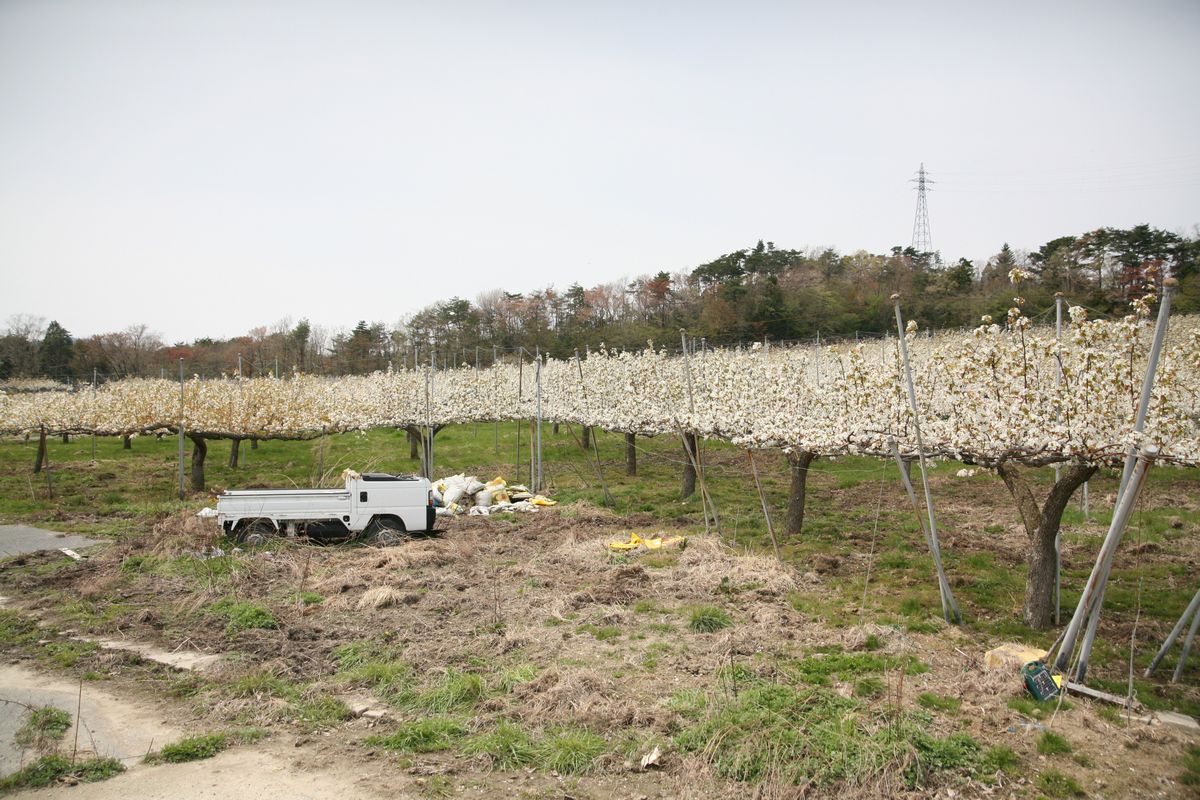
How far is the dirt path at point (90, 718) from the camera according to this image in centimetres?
748

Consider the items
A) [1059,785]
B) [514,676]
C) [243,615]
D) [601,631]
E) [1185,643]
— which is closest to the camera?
[1059,785]

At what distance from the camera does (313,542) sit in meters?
16.4

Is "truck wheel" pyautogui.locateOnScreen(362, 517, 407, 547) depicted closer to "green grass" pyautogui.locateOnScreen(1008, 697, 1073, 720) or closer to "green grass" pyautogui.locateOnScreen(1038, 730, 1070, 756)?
"green grass" pyautogui.locateOnScreen(1008, 697, 1073, 720)

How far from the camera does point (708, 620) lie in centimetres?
1076

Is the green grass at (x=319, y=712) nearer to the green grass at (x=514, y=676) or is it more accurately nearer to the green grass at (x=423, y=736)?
the green grass at (x=423, y=736)

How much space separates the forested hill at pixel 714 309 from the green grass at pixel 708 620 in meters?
24.2

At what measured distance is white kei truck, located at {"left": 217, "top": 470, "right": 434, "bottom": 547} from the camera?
630 inches

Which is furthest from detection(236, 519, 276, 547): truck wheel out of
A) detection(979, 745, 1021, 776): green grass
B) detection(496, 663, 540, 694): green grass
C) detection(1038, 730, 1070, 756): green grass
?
detection(1038, 730, 1070, 756): green grass

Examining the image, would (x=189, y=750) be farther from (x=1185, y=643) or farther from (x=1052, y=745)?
(x=1185, y=643)

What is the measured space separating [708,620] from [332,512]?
980 centimetres

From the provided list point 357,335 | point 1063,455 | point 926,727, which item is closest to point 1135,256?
point 1063,455

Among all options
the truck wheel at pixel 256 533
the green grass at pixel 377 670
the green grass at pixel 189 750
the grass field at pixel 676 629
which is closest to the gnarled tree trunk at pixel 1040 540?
the grass field at pixel 676 629

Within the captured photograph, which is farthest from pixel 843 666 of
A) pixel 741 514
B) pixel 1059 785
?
pixel 741 514

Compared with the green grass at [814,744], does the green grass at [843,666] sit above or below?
below
